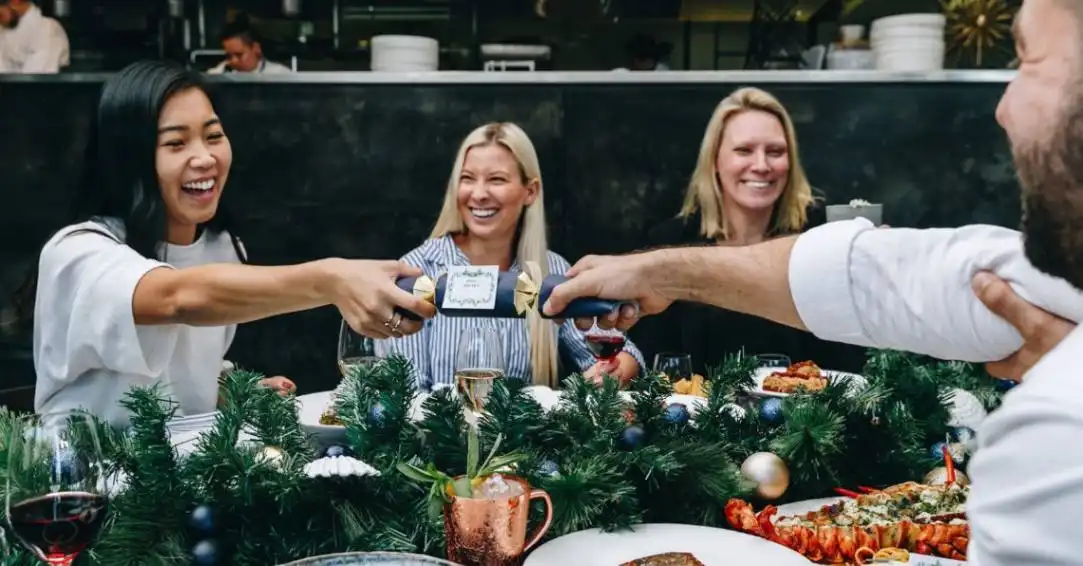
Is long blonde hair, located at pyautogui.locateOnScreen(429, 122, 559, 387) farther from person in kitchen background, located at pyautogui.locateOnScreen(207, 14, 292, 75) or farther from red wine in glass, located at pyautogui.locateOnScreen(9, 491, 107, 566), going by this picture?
red wine in glass, located at pyautogui.locateOnScreen(9, 491, 107, 566)

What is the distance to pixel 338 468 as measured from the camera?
87 centimetres

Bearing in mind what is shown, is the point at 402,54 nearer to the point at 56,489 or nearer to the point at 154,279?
the point at 154,279

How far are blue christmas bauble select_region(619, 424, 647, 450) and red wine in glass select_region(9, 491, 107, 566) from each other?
1.63 feet

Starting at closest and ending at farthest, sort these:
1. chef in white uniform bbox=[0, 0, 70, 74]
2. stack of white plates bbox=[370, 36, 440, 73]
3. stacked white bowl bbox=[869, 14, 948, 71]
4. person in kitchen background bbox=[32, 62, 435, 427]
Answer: person in kitchen background bbox=[32, 62, 435, 427]
stacked white bowl bbox=[869, 14, 948, 71]
stack of white plates bbox=[370, 36, 440, 73]
chef in white uniform bbox=[0, 0, 70, 74]

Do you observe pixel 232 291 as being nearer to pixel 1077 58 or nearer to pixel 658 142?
pixel 1077 58

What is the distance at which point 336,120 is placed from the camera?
325 cm

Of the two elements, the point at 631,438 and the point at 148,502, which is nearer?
the point at 148,502

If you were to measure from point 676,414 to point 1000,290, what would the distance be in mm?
348

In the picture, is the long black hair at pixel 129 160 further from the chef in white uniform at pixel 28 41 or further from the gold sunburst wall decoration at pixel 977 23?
the gold sunburst wall decoration at pixel 977 23

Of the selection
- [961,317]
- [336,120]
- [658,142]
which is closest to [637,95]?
[658,142]

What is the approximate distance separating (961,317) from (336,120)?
2.69 metres

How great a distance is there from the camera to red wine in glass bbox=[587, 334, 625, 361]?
1538 millimetres

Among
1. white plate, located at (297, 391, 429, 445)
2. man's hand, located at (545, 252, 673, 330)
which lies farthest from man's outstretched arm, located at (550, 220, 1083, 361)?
white plate, located at (297, 391, 429, 445)

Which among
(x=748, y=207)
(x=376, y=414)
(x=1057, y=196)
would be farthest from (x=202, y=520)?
(x=748, y=207)
